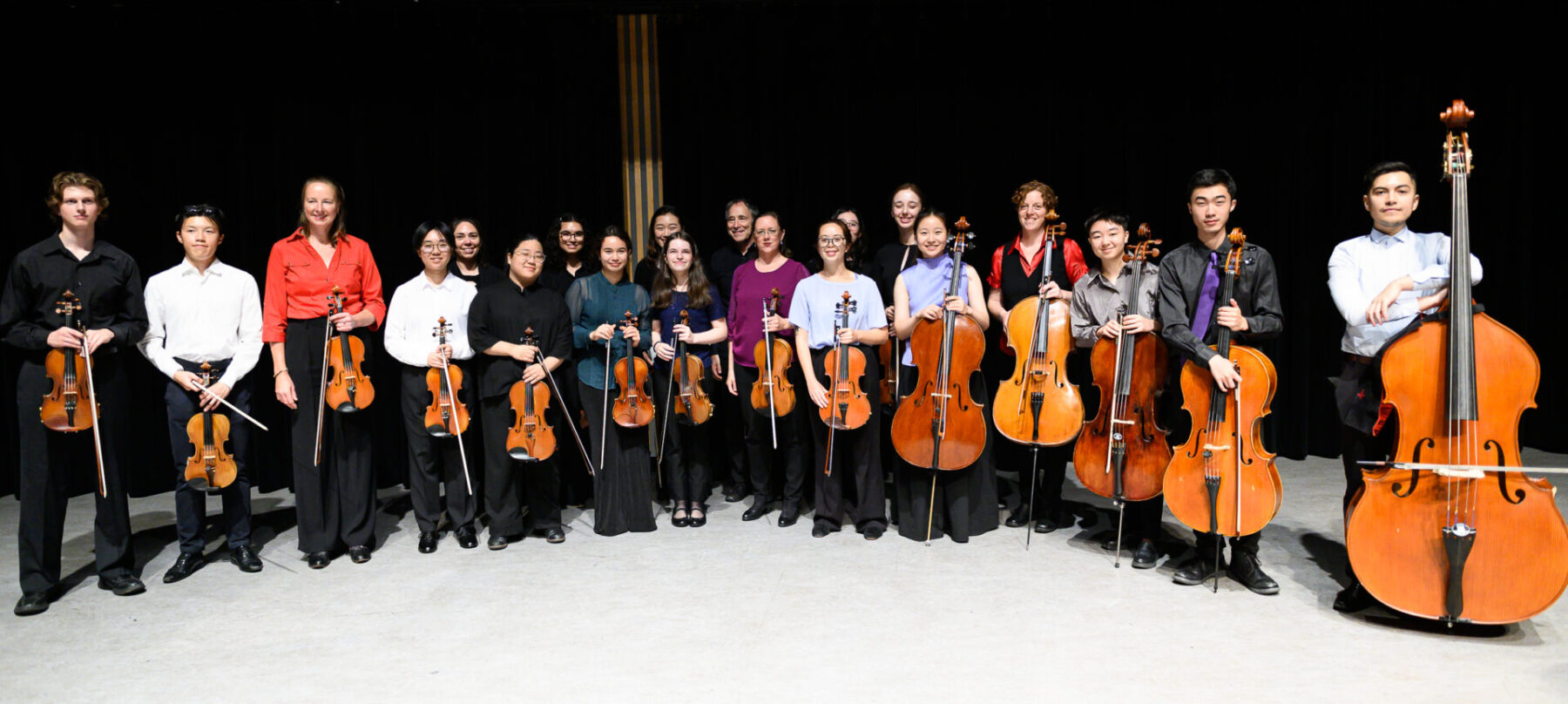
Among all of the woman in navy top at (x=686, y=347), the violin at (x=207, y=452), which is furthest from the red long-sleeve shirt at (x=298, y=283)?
the woman in navy top at (x=686, y=347)

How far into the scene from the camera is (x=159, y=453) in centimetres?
520

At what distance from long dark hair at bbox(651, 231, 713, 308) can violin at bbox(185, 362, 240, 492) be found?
5.67 ft

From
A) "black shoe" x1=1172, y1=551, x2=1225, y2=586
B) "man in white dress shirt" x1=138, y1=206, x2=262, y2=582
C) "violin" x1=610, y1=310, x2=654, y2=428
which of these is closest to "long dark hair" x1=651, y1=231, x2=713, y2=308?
"violin" x1=610, y1=310, x2=654, y2=428

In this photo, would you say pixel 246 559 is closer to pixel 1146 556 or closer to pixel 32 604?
pixel 32 604

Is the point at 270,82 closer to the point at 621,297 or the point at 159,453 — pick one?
the point at 159,453

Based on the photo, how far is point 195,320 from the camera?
3523mm

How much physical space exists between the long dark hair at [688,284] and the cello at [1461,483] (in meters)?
2.56

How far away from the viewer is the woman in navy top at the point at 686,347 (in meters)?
4.12

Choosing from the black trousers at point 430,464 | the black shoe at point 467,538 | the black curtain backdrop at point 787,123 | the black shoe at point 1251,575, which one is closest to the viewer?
the black shoe at point 1251,575

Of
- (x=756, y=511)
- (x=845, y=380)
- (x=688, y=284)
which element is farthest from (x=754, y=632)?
(x=688, y=284)

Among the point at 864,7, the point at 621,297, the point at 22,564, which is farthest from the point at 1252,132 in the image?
the point at 22,564

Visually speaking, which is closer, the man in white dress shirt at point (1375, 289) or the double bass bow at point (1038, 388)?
the man in white dress shirt at point (1375, 289)

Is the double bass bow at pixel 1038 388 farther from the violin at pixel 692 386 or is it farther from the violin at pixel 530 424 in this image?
the violin at pixel 530 424

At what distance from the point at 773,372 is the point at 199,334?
7.24 ft
